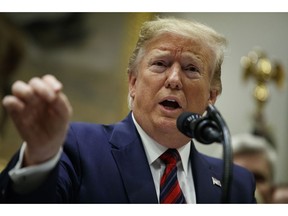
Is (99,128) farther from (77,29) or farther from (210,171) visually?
(77,29)

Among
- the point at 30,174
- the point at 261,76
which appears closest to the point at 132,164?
the point at 30,174

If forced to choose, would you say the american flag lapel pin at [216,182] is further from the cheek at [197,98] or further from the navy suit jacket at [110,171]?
the cheek at [197,98]

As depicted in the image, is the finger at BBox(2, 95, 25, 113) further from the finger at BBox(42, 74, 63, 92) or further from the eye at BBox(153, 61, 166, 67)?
the eye at BBox(153, 61, 166, 67)

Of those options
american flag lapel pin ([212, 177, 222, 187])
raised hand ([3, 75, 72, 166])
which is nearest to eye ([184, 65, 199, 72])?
american flag lapel pin ([212, 177, 222, 187])

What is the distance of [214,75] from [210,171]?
12.1 inches

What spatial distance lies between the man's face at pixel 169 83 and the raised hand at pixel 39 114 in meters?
0.46

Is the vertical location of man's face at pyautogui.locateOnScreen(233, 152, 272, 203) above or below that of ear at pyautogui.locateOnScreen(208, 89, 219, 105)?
below

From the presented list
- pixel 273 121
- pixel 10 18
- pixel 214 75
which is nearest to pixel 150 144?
pixel 214 75

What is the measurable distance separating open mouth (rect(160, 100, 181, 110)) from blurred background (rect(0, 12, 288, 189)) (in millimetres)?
561

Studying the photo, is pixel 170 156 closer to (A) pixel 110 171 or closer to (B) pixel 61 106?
(A) pixel 110 171

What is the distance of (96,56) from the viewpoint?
308 centimetres

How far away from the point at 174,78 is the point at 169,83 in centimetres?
2

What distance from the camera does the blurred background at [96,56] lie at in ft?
7.81

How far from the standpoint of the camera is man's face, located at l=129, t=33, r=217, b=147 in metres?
1.66
